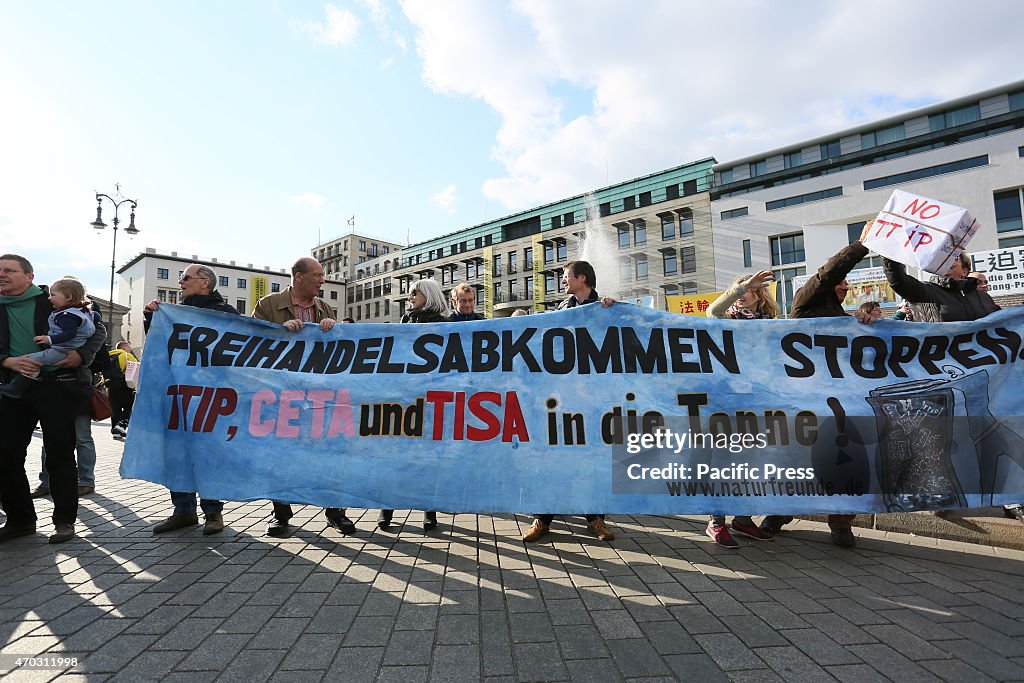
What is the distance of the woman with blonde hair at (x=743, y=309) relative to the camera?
13.4 ft

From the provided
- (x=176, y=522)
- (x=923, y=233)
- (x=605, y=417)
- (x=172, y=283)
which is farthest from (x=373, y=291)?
(x=923, y=233)

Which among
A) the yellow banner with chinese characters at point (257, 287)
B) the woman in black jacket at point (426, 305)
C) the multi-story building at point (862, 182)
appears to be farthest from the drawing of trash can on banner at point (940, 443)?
the yellow banner with chinese characters at point (257, 287)

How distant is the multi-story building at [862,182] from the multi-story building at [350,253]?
5553 cm

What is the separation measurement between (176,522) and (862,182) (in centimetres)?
4707

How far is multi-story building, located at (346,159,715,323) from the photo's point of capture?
46.9 m

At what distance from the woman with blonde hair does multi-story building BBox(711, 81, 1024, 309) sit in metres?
35.8

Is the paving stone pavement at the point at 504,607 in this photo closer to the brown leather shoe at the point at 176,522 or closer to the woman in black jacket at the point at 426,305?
the brown leather shoe at the point at 176,522

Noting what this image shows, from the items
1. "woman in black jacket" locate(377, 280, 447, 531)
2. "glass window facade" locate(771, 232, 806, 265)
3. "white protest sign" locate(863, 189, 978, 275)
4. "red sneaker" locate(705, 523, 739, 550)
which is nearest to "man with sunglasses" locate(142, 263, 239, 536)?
"woman in black jacket" locate(377, 280, 447, 531)

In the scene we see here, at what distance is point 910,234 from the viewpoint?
4.00 m

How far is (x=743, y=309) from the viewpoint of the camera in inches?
181

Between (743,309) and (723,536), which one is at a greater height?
(743,309)

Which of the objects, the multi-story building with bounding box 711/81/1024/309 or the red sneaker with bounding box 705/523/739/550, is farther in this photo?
the multi-story building with bounding box 711/81/1024/309

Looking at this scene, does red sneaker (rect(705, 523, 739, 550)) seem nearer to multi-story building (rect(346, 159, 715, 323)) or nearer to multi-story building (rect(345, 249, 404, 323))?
multi-story building (rect(346, 159, 715, 323))

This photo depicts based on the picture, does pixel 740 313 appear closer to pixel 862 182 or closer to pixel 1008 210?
pixel 1008 210
